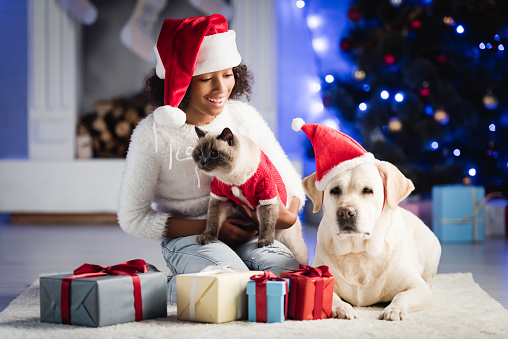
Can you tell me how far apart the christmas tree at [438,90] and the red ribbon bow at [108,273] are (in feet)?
9.49

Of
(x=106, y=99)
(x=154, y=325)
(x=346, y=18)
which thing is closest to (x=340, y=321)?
(x=154, y=325)

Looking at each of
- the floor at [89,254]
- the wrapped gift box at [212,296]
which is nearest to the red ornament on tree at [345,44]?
the floor at [89,254]

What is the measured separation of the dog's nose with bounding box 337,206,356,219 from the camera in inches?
78.3

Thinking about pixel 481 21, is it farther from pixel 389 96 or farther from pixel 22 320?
pixel 22 320

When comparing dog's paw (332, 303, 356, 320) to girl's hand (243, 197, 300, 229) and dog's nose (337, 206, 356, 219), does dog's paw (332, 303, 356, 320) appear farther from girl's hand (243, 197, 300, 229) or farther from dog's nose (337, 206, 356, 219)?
girl's hand (243, 197, 300, 229)

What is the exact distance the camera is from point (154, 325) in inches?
76.1

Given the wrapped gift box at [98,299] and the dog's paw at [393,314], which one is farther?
the dog's paw at [393,314]

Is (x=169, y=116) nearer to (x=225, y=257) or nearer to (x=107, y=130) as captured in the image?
(x=225, y=257)

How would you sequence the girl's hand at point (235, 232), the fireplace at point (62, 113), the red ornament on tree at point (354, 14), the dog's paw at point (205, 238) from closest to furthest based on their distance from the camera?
the dog's paw at point (205, 238) < the girl's hand at point (235, 232) < the red ornament on tree at point (354, 14) < the fireplace at point (62, 113)

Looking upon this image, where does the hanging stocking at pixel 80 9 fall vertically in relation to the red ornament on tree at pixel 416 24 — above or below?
above

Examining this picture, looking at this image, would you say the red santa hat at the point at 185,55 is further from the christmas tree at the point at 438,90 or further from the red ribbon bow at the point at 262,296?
the christmas tree at the point at 438,90

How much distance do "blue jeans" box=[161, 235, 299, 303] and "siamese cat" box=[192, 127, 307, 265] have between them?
0.04 meters

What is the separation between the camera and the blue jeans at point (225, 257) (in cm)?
226

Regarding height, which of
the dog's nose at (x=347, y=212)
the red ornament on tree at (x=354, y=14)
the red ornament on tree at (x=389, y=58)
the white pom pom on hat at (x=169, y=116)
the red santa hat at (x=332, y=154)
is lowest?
the dog's nose at (x=347, y=212)
